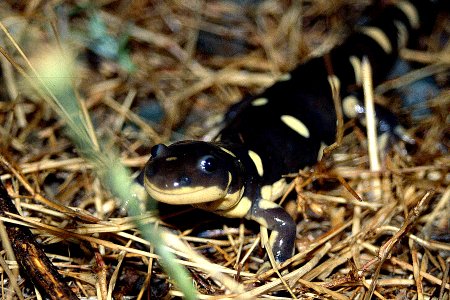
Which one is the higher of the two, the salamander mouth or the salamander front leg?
the salamander mouth

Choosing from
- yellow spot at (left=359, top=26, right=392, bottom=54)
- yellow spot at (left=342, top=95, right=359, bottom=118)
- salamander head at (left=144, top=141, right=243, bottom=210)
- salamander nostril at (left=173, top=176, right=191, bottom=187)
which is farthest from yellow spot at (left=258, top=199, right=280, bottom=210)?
yellow spot at (left=359, top=26, right=392, bottom=54)

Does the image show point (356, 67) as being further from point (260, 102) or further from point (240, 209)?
point (240, 209)

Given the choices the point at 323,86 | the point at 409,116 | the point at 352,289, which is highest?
the point at 323,86

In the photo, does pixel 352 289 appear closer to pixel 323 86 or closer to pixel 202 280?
pixel 202 280

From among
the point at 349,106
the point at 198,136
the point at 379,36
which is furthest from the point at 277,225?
the point at 379,36

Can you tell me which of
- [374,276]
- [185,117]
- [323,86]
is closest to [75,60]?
[185,117]

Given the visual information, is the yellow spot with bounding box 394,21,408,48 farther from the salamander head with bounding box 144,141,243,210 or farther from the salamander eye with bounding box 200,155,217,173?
the salamander eye with bounding box 200,155,217,173
